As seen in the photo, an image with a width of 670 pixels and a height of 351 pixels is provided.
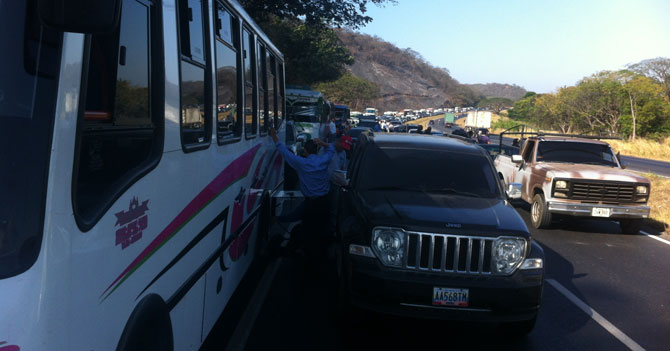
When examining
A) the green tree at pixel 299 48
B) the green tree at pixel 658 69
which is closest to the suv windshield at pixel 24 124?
the green tree at pixel 299 48

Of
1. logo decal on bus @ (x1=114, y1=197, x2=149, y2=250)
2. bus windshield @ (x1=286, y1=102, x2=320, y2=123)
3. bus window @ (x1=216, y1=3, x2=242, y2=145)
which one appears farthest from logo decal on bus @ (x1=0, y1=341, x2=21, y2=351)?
bus windshield @ (x1=286, y1=102, x2=320, y2=123)

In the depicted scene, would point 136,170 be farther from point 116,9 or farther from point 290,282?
point 290,282

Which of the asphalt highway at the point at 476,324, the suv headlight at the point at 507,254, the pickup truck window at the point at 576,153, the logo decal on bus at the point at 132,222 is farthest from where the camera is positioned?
the pickup truck window at the point at 576,153

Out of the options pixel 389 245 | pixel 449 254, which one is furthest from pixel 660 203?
pixel 389 245

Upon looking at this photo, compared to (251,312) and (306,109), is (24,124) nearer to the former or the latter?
(251,312)

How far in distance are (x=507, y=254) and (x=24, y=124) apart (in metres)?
4.11

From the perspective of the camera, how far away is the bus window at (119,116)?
225 centimetres

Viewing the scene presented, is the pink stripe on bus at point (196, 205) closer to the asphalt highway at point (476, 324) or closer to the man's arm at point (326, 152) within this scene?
the man's arm at point (326, 152)

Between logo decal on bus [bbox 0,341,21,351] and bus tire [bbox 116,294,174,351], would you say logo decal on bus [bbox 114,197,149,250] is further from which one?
logo decal on bus [bbox 0,341,21,351]

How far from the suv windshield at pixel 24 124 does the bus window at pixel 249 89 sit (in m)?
3.97

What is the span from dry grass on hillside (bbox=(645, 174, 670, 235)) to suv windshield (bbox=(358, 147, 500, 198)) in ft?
25.2

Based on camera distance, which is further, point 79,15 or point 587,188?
point 587,188

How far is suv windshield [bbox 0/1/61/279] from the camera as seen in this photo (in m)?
1.89

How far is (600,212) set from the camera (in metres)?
10.8
